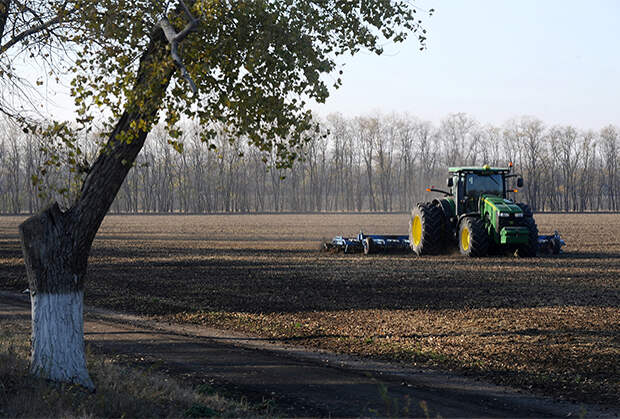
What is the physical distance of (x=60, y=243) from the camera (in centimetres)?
768

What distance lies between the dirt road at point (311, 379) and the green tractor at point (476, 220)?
1221 cm

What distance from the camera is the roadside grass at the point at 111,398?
6.46m

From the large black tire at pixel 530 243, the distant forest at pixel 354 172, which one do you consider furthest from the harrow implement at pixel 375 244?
the distant forest at pixel 354 172

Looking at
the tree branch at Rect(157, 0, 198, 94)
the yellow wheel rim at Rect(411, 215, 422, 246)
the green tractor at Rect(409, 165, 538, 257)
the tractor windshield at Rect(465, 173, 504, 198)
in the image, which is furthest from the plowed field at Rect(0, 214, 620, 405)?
the tree branch at Rect(157, 0, 198, 94)

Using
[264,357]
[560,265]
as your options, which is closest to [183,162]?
[560,265]

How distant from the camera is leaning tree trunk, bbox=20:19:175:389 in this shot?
24.5 ft

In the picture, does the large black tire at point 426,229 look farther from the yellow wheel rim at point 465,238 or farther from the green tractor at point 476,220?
the yellow wheel rim at point 465,238

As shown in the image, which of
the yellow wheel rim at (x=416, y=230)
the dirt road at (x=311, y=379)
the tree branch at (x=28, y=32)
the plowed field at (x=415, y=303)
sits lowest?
the dirt road at (x=311, y=379)

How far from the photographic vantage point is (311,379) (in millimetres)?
8289

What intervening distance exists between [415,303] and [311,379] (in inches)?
229

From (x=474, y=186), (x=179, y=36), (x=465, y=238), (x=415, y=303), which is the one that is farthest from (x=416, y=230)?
(x=179, y=36)

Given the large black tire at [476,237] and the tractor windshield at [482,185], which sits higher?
the tractor windshield at [482,185]

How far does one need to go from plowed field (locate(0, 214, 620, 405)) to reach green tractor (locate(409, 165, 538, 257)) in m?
0.62

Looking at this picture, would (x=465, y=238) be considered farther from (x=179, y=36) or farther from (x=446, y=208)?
(x=179, y=36)
